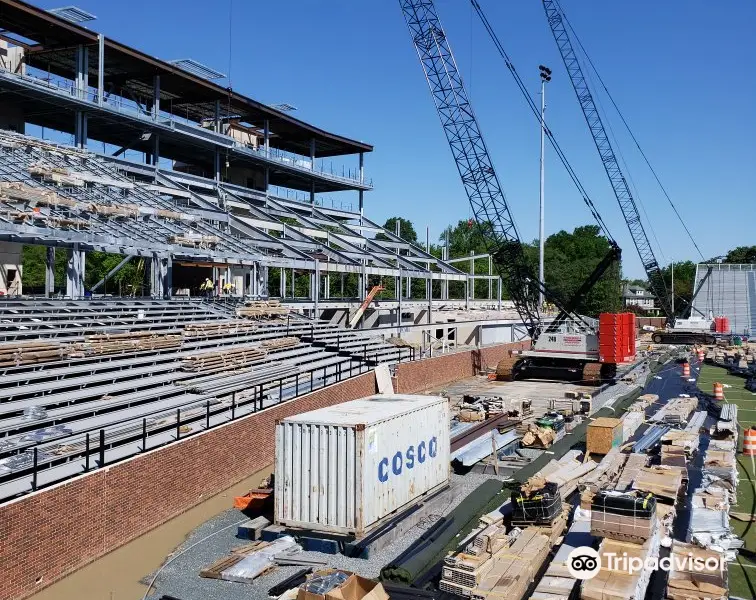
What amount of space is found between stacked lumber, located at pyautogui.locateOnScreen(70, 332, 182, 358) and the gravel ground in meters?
7.32

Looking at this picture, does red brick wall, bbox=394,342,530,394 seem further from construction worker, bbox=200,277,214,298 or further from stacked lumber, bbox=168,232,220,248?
construction worker, bbox=200,277,214,298

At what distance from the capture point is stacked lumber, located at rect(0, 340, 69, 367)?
17.2 metres

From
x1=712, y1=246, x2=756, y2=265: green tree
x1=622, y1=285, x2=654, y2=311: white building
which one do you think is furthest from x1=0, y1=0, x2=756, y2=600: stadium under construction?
x1=712, y1=246, x2=756, y2=265: green tree

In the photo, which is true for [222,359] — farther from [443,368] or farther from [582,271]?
[582,271]

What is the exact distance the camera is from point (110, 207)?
29.1 meters

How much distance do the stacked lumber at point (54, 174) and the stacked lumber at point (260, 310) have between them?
8.72 m

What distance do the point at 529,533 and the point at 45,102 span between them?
3308 centimetres

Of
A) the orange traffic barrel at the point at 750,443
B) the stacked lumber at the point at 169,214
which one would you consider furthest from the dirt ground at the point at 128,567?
the stacked lumber at the point at 169,214

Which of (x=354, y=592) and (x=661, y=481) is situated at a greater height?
(x=661, y=481)

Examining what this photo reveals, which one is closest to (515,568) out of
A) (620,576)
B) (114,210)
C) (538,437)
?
(620,576)

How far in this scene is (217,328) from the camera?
27359 millimetres

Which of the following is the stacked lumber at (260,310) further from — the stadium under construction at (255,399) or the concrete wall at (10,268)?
the concrete wall at (10,268)

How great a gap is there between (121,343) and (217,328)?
20.6ft

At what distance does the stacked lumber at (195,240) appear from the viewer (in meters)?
31.3
